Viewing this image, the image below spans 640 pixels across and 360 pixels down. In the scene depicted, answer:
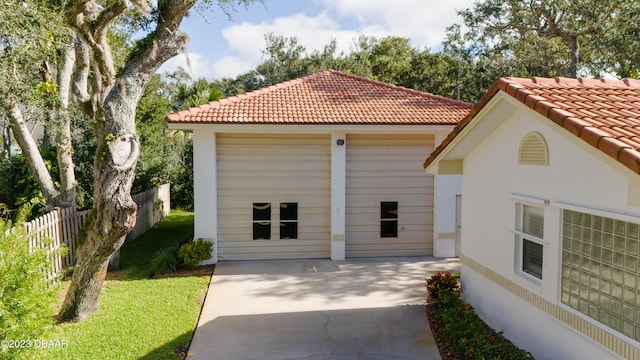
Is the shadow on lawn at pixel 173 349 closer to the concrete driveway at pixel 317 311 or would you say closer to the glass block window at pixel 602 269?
the concrete driveway at pixel 317 311

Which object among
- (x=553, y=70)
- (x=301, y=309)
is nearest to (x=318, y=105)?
(x=301, y=309)

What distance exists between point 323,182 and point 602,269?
355 inches

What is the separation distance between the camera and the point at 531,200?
6.42 metres

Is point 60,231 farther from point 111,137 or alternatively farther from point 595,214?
point 595,214

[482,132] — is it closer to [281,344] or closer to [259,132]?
[281,344]

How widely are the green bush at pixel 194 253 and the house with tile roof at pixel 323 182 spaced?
36 cm

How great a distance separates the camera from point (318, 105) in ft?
45.7

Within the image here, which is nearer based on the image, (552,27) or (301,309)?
(301,309)

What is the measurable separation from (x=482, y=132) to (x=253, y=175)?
7288mm

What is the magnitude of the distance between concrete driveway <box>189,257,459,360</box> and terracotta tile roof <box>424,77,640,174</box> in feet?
12.2

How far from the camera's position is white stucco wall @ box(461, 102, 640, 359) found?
5.13 m

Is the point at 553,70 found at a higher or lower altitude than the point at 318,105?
higher

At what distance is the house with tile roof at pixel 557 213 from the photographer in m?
4.75

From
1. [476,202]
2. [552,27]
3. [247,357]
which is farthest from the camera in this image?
[552,27]
